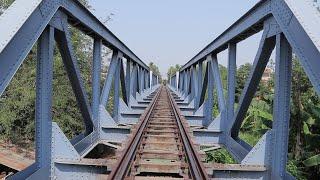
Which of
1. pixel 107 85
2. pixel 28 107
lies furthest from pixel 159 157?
pixel 28 107

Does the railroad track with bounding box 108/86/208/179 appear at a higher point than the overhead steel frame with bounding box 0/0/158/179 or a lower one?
lower

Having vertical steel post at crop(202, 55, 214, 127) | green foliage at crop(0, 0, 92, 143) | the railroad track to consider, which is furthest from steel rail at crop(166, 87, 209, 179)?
green foliage at crop(0, 0, 92, 143)

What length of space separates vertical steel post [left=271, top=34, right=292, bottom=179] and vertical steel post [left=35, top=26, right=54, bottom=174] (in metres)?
3.05

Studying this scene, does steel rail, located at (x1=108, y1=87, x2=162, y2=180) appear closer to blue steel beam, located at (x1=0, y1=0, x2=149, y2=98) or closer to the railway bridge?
the railway bridge

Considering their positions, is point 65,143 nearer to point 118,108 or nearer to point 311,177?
point 118,108

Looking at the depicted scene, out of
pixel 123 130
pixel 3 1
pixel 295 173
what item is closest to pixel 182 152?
pixel 123 130

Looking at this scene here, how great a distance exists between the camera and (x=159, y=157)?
7023 mm

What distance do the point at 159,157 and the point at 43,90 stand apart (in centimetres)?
263

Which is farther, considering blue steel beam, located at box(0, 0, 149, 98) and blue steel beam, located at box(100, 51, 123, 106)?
blue steel beam, located at box(100, 51, 123, 106)

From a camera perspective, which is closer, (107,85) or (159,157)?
(159,157)

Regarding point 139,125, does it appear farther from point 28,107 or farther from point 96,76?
point 28,107

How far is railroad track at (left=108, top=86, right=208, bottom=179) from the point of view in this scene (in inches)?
232

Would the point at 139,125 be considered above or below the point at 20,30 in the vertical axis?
below

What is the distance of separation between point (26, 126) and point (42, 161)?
53.8ft
